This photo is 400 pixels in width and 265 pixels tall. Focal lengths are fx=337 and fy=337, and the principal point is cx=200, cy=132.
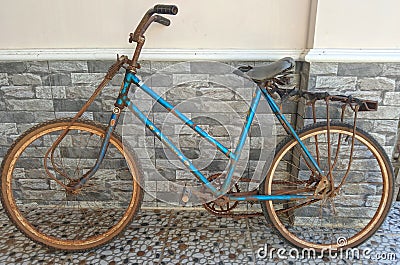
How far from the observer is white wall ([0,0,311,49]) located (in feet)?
5.66

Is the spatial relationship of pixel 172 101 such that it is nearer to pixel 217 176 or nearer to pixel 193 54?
pixel 193 54

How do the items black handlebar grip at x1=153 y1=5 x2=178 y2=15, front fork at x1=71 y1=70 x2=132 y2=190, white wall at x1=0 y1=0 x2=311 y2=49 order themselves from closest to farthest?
black handlebar grip at x1=153 y1=5 x2=178 y2=15 < front fork at x1=71 y1=70 x2=132 y2=190 < white wall at x1=0 y1=0 x2=311 y2=49

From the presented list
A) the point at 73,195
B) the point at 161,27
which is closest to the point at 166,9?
the point at 161,27

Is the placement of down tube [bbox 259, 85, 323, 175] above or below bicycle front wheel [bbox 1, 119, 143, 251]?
above

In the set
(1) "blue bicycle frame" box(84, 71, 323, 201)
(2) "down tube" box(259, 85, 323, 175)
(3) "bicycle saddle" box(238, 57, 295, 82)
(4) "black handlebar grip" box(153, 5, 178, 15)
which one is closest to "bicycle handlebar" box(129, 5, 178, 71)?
(4) "black handlebar grip" box(153, 5, 178, 15)

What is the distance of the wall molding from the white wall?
30mm

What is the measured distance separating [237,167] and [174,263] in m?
0.57

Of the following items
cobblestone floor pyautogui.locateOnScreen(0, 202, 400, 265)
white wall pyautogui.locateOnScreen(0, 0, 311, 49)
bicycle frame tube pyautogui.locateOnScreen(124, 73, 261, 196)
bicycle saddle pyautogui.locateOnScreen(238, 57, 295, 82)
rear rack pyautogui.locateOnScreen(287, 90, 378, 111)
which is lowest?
cobblestone floor pyautogui.locateOnScreen(0, 202, 400, 265)

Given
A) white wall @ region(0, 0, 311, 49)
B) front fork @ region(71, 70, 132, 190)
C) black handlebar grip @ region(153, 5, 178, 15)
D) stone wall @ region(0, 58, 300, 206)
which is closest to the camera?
black handlebar grip @ region(153, 5, 178, 15)

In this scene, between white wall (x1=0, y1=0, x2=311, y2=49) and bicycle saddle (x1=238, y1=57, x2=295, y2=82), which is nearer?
bicycle saddle (x1=238, y1=57, x2=295, y2=82)

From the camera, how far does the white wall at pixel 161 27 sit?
5.66ft

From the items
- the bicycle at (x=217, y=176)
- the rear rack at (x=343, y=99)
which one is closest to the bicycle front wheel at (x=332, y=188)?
the bicycle at (x=217, y=176)

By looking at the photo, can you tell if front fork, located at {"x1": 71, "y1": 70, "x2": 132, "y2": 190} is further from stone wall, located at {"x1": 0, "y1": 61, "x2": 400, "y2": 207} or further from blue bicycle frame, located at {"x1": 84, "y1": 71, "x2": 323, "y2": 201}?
stone wall, located at {"x1": 0, "y1": 61, "x2": 400, "y2": 207}

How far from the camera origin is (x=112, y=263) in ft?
5.32
